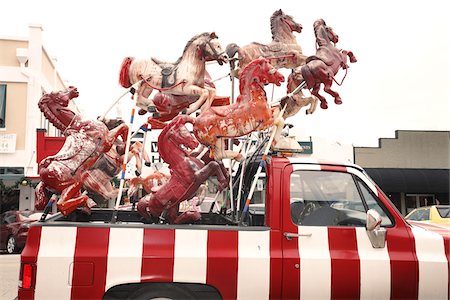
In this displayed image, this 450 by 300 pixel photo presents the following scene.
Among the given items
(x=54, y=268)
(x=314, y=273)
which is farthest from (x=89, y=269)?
(x=314, y=273)

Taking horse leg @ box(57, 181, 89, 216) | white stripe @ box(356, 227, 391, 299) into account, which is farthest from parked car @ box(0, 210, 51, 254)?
white stripe @ box(356, 227, 391, 299)

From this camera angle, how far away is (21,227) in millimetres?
13820

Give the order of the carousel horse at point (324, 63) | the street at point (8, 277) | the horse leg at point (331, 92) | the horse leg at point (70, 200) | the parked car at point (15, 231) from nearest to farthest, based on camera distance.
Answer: the horse leg at point (70, 200) → the carousel horse at point (324, 63) → the horse leg at point (331, 92) → the street at point (8, 277) → the parked car at point (15, 231)

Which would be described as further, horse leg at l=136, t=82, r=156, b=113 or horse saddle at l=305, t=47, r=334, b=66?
horse leg at l=136, t=82, r=156, b=113

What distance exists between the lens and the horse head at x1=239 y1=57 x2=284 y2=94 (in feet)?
13.5

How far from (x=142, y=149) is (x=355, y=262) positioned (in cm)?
266

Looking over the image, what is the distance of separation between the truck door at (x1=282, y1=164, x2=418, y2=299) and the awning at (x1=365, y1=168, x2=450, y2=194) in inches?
868

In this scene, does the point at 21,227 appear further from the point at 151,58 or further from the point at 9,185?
the point at 151,58

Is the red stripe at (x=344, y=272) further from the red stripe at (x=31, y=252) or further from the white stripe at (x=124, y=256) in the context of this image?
the red stripe at (x=31, y=252)

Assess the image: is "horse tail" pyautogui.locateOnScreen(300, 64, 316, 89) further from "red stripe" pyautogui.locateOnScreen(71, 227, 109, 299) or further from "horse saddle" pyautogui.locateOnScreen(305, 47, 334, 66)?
"red stripe" pyautogui.locateOnScreen(71, 227, 109, 299)

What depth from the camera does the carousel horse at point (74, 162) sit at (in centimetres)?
416

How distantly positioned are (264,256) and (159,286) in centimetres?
85

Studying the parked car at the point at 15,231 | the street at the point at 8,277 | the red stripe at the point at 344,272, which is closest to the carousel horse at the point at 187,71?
the red stripe at the point at 344,272

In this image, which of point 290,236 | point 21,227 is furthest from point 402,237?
point 21,227
